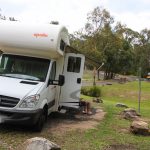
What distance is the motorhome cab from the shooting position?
32.4ft

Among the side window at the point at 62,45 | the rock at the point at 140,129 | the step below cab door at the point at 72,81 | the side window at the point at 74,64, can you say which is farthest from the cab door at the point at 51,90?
the rock at the point at 140,129

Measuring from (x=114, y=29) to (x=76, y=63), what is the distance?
3451 centimetres

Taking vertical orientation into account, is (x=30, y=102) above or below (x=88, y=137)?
above

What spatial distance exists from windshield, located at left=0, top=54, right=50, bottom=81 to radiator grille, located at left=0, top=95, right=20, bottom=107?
1245mm

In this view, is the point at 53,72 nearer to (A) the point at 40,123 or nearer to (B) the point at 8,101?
(A) the point at 40,123

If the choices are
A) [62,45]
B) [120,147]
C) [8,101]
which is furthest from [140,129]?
[8,101]

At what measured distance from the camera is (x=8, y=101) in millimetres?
9906

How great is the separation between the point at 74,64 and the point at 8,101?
3.92 metres

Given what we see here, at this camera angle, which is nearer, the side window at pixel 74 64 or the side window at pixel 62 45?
the side window at pixel 62 45

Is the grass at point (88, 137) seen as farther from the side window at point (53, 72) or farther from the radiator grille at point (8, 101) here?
the side window at point (53, 72)

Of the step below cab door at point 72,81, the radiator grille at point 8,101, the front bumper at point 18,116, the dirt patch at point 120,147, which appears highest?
the step below cab door at point 72,81

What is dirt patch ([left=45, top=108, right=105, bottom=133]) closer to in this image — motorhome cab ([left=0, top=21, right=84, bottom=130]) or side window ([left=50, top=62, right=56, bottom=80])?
motorhome cab ([left=0, top=21, right=84, bottom=130])

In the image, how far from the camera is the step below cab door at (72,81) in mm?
13266

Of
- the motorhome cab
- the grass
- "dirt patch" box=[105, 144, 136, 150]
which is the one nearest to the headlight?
the motorhome cab
